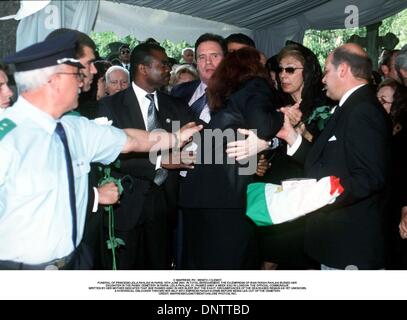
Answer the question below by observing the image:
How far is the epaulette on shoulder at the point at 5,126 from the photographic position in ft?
5.63

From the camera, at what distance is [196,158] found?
2.53 metres

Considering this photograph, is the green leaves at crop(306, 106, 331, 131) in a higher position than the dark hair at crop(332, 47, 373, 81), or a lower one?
lower

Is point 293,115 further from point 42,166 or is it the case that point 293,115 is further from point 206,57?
point 42,166

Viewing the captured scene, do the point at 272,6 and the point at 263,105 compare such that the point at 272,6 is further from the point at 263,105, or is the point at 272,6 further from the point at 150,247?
the point at 150,247

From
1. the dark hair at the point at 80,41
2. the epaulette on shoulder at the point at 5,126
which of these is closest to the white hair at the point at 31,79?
the epaulette on shoulder at the point at 5,126

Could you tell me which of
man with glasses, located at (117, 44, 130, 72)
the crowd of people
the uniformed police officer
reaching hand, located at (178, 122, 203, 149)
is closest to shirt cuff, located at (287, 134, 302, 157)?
the crowd of people

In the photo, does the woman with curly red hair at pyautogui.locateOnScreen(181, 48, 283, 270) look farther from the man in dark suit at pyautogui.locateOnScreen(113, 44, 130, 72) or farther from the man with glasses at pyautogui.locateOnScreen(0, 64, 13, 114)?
the man in dark suit at pyautogui.locateOnScreen(113, 44, 130, 72)

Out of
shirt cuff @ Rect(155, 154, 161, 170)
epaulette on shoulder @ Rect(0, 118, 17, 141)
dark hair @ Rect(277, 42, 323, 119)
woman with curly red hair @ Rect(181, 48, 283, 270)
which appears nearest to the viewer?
epaulette on shoulder @ Rect(0, 118, 17, 141)

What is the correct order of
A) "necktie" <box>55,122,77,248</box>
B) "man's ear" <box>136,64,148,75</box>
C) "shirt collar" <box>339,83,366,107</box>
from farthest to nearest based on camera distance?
1. "man's ear" <box>136,64,148,75</box>
2. "shirt collar" <box>339,83,366,107</box>
3. "necktie" <box>55,122,77,248</box>

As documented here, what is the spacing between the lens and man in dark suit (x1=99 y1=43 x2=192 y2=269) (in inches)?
103

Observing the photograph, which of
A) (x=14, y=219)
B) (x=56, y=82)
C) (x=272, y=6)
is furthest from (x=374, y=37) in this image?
(x=14, y=219)

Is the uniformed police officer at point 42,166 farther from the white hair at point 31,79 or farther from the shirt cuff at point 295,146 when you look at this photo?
the shirt cuff at point 295,146
